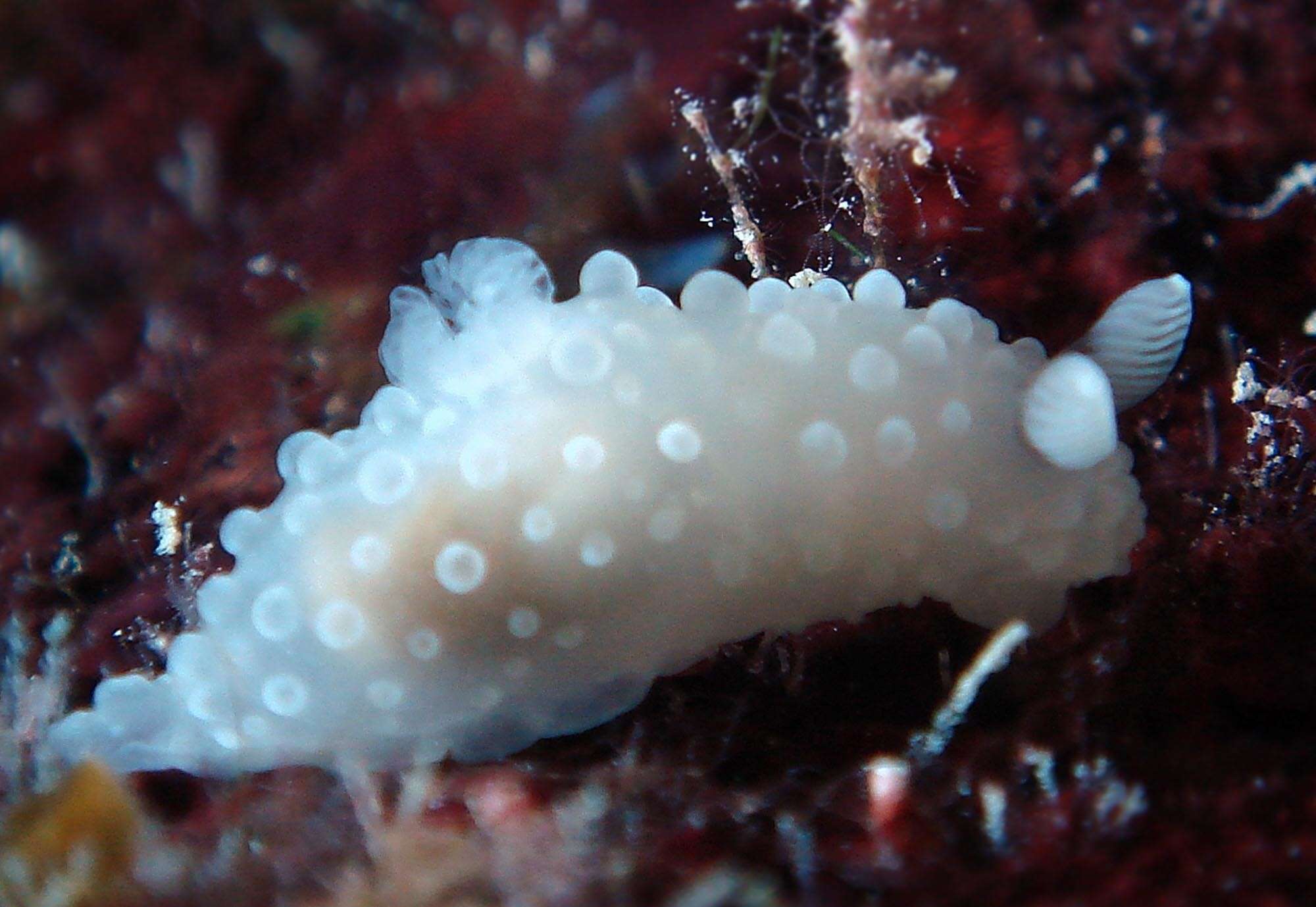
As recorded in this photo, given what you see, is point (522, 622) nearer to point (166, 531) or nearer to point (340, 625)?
point (340, 625)

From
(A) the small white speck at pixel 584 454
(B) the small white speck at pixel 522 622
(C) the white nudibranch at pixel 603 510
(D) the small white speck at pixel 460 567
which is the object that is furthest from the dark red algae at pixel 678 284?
(A) the small white speck at pixel 584 454

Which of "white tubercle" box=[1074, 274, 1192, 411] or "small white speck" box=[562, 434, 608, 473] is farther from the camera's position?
"white tubercle" box=[1074, 274, 1192, 411]

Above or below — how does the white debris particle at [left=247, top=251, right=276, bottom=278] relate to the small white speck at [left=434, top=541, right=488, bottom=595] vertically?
above

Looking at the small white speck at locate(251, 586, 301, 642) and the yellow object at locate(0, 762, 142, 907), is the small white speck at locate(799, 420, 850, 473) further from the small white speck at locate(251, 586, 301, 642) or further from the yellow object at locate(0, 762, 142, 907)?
the yellow object at locate(0, 762, 142, 907)

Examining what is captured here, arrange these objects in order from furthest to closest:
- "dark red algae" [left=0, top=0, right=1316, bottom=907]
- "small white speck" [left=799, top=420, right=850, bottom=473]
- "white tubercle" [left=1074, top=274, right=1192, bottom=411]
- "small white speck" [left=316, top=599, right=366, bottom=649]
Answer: "white tubercle" [left=1074, top=274, right=1192, bottom=411] < "small white speck" [left=799, top=420, right=850, bottom=473] < "small white speck" [left=316, top=599, right=366, bottom=649] < "dark red algae" [left=0, top=0, right=1316, bottom=907]

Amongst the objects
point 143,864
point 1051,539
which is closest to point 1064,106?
point 1051,539

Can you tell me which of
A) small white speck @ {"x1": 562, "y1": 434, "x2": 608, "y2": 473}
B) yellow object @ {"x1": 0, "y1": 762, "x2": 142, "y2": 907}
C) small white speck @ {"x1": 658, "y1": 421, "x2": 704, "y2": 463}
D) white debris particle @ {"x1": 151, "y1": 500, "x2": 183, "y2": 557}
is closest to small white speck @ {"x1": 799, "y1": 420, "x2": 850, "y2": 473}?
small white speck @ {"x1": 658, "y1": 421, "x2": 704, "y2": 463}

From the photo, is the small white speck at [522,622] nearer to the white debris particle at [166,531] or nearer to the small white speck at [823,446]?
the small white speck at [823,446]
